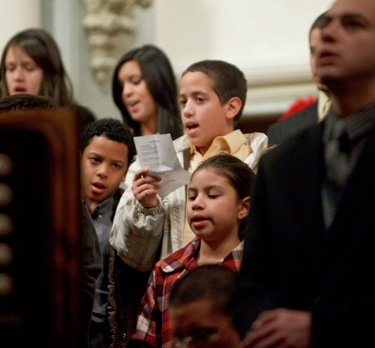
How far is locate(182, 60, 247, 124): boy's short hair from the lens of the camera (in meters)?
3.75

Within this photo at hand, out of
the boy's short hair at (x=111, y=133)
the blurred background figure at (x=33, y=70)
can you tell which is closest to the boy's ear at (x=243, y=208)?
the boy's short hair at (x=111, y=133)

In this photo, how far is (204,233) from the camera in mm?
3242

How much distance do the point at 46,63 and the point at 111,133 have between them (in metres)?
0.79

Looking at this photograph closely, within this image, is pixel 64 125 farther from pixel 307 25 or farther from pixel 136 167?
pixel 307 25

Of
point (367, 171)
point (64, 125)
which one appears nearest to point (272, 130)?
point (367, 171)

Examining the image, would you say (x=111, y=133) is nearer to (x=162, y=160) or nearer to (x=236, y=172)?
(x=162, y=160)

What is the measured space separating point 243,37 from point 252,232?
3.88m

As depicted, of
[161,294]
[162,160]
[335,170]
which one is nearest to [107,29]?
[162,160]

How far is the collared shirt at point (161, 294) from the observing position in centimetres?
323

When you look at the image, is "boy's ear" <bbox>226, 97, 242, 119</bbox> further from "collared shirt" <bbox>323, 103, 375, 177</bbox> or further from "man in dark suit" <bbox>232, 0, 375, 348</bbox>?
"collared shirt" <bbox>323, 103, 375, 177</bbox>

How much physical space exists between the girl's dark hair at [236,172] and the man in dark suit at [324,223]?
40.5 inches

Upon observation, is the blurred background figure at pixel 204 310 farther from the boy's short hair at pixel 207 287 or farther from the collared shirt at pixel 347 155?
the collared shirt at pixel 347 155

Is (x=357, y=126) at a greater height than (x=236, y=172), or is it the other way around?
(x=357, y=126)

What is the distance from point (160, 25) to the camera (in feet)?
20.1
